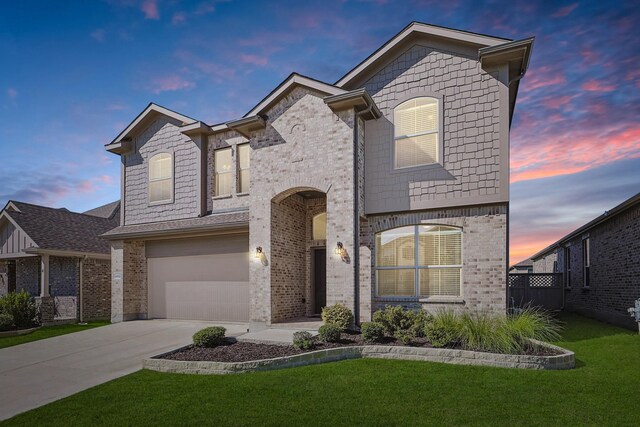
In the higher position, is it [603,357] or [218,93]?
[218,93]

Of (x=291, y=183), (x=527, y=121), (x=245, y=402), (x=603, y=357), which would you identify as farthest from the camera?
(x=527, y=121)

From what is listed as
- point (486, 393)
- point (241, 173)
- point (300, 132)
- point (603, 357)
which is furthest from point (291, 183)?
point (603, 357)

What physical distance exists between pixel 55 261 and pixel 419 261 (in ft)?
49.7

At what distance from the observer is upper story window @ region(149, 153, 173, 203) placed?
14.9 m

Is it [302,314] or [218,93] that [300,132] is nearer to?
[218,93]

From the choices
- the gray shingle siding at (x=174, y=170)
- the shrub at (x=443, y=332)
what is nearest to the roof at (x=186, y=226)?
the gray shingle siding at (x=174, y=170)

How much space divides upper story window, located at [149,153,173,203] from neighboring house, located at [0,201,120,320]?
4575 mm

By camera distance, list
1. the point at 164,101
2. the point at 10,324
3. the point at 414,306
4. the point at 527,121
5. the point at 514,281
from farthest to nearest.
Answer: the point at 514,281 → the point at 164,101 → the point at 10,324 → the point at 527,121 → the point at 414,306

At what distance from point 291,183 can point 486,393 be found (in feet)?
24.0

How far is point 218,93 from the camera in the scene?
44.2 ft

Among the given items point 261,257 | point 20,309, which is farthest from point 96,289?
point 261,257

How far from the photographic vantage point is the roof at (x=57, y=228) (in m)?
16.2

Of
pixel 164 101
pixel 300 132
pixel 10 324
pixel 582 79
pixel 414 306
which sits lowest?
pixel 10 324

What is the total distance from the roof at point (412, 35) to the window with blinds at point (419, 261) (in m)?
4.68
